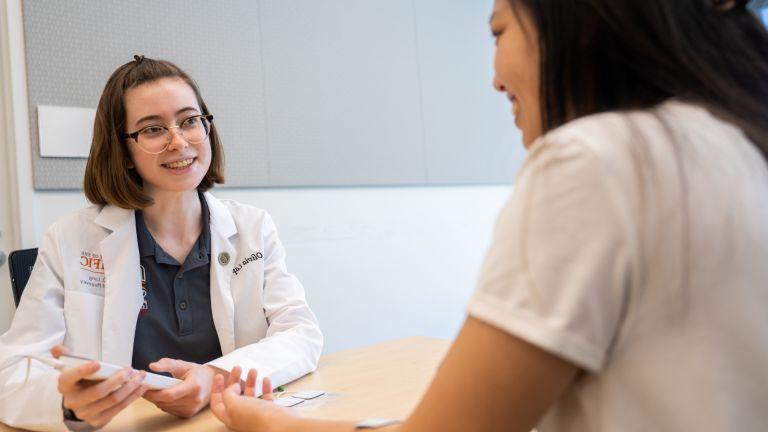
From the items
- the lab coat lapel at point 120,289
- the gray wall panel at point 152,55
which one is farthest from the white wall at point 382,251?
the lab coat lapel at point 120,289

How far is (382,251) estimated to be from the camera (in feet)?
10.5

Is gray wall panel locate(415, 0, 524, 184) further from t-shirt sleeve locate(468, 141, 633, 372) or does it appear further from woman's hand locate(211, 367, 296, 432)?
t-shirt sleeve locate(468, 141, 633, 372)

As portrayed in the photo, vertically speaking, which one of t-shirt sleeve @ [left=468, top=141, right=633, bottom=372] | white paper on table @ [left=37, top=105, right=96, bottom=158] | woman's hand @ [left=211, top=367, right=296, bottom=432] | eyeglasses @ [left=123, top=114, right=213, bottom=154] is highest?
white paper on table @ [left=37, top=105, right=96, bottom=158]

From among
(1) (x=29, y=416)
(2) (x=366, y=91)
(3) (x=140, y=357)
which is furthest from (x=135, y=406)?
(2) (x=366, y=91)

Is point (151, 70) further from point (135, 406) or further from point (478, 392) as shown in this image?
point (478, 392)

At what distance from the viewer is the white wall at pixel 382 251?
2.90m

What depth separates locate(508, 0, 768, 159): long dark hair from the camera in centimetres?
55

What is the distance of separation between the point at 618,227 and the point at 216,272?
1.26 m

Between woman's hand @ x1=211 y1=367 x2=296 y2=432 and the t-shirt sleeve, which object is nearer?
the t-shirt sleeve

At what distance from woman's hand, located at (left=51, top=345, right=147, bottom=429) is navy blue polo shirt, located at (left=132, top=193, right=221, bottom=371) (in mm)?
491

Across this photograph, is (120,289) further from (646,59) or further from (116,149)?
(646,59)

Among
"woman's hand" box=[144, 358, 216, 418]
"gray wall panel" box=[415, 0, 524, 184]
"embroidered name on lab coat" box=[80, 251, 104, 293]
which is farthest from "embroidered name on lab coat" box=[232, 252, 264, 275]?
"gray wall panel" box=[415, 0, 524, 184]

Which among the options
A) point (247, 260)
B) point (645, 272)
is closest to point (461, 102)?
point (247, 260)

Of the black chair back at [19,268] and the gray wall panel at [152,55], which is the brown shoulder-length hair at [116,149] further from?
the gray wall panel at [152,55]
